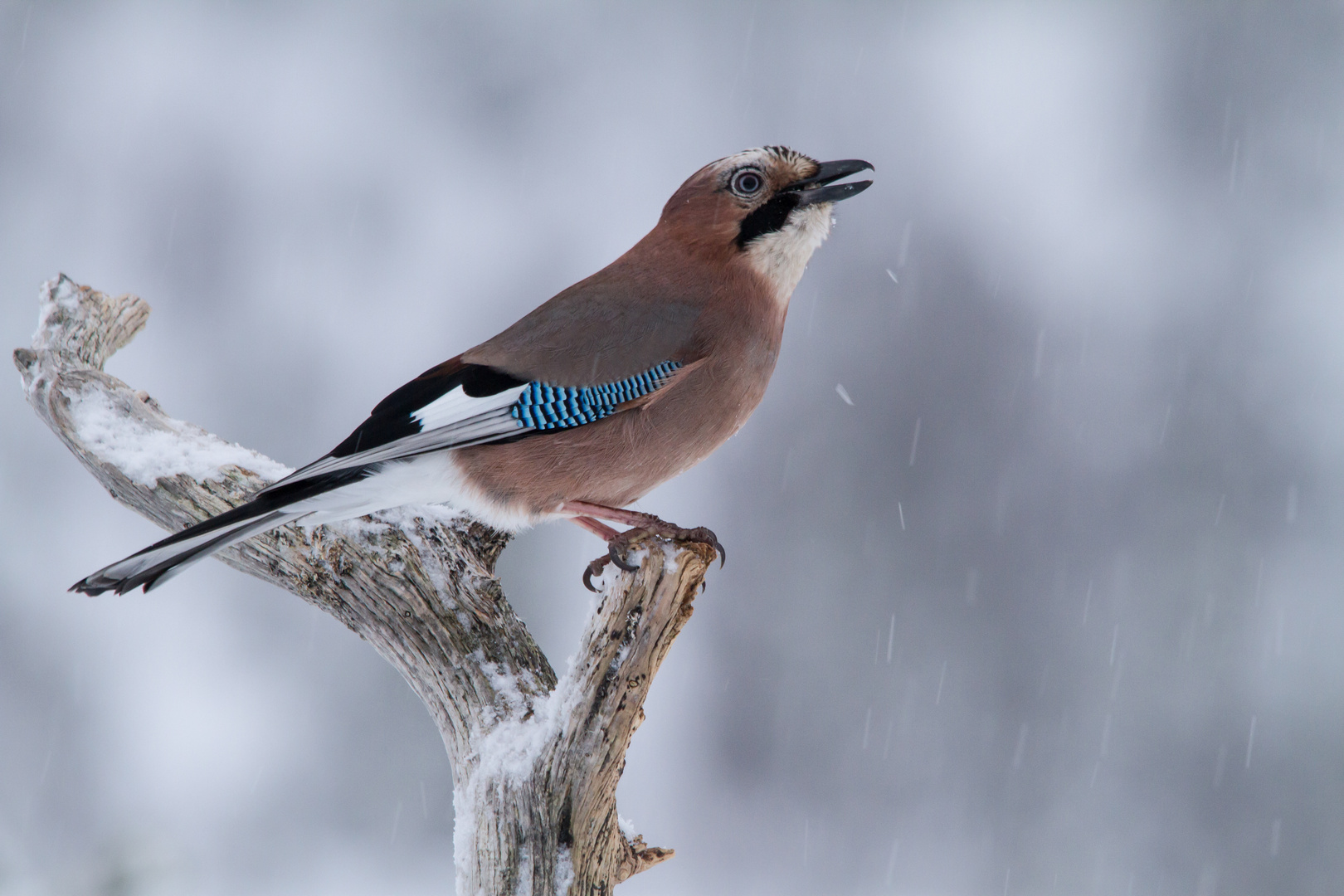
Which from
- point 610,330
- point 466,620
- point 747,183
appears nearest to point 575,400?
point 610,330

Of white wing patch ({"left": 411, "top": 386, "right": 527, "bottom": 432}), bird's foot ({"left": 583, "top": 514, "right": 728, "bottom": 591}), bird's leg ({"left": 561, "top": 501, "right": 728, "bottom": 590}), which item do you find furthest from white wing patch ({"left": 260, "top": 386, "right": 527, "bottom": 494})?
bird's foot ({"left": 583, "top": 514, "right": 728, "bottom": 591})

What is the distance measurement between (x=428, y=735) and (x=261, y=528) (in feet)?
14.4

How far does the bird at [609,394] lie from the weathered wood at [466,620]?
21cm

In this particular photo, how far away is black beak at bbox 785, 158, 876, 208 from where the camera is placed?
9.32ft

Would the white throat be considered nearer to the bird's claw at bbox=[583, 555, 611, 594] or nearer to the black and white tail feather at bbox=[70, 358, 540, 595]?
the black and white tail feather at bbox=[70, 358, 540, 595]

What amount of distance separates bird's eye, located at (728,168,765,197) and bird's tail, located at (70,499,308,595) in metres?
1.51

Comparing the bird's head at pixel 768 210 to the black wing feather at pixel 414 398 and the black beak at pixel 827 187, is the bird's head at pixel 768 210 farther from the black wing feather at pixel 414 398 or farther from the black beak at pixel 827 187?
the black wing feather at pixel 414 398

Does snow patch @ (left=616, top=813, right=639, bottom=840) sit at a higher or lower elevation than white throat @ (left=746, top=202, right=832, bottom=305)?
lower

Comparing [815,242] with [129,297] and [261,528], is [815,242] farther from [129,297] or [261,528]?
[129,297]

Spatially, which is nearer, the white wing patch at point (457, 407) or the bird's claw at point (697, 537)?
the bird's claw at point (697, 537)

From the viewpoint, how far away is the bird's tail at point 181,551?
2.37 meters

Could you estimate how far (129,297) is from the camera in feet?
13.2

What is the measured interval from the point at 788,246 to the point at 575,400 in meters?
0.77

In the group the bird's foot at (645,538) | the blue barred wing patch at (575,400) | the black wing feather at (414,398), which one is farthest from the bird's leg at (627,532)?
the black wing feather at (414,398)
